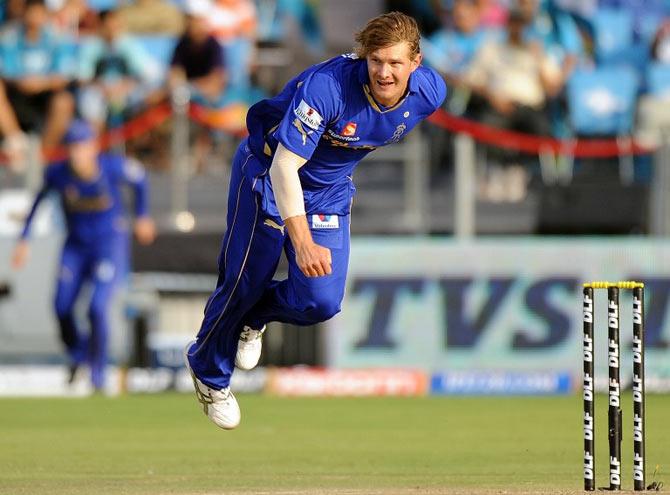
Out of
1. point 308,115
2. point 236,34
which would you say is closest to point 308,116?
point 308,115

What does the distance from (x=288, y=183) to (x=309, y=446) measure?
10.4 ft

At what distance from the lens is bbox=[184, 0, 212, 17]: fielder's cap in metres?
15.8

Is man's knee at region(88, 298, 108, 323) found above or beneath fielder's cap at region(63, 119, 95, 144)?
beneath

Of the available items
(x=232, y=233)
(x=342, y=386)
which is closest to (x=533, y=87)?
(x=342, y=386)

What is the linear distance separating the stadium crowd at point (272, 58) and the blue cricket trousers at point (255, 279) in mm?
7406

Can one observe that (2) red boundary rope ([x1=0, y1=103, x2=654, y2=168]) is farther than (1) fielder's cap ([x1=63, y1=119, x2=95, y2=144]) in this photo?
Yes

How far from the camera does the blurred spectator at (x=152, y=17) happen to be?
16094 millimetres

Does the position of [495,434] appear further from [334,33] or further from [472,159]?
[334,33]

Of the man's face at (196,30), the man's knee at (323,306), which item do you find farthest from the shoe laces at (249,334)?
the man's face at (196,30)

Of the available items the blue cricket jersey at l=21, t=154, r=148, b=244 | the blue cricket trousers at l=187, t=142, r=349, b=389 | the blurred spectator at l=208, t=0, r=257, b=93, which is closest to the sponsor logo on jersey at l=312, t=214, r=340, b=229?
the blue cricket trousers at l=187, t=142, r=349, b=389

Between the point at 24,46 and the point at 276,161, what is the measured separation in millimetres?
9884

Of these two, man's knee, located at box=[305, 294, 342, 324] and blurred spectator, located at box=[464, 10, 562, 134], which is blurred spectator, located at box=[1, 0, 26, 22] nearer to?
blurred spectator, located at box=[464, 10, 562, 134]

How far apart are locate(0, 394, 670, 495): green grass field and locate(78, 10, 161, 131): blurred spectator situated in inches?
124

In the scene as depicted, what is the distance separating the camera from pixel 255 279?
23.9 ft
